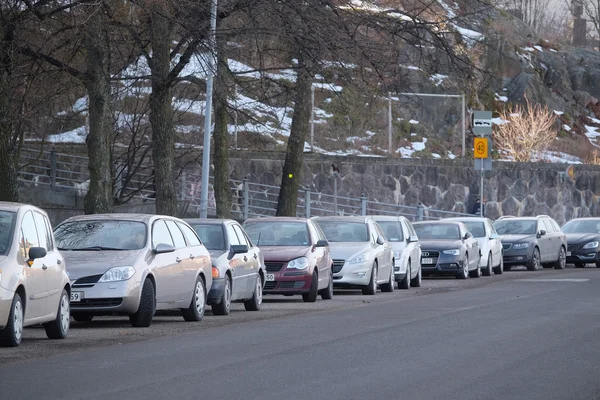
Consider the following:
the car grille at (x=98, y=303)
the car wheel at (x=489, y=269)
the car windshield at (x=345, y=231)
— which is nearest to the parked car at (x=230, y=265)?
the car grille at (x=98, y=303)

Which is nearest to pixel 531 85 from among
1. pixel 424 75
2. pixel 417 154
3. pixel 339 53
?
pixel 424 75

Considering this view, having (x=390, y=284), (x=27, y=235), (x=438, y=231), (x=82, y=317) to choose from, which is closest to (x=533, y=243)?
(x=438, y=231)

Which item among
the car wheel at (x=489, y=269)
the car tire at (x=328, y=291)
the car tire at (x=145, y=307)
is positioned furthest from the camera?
the car wheel at (x=489, y=269)

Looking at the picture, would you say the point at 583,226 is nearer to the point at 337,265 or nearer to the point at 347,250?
the point at 347,250

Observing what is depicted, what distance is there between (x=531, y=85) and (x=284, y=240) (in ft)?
144

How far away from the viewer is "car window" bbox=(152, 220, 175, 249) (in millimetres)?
16688

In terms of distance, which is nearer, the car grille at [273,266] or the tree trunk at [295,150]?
the car grille at [273,266]

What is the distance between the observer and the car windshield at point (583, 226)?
127 ft

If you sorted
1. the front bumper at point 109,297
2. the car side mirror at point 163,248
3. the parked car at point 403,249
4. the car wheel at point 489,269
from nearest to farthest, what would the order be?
1. the front bumper at point 109,297
2. the car side mirror at point 163,248
3. the parked car at point 403,249
4. the car wheel at point 489,269

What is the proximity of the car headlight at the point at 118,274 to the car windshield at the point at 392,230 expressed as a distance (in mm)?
12775

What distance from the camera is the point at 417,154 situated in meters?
52.2

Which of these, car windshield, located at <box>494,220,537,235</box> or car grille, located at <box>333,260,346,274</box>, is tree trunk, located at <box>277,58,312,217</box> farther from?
car windshield, located at <box>494,220,537,235</box>

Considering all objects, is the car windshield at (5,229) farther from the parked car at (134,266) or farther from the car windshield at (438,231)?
the car windshield at (438,231)

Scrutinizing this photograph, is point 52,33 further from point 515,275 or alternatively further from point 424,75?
point 424,75
